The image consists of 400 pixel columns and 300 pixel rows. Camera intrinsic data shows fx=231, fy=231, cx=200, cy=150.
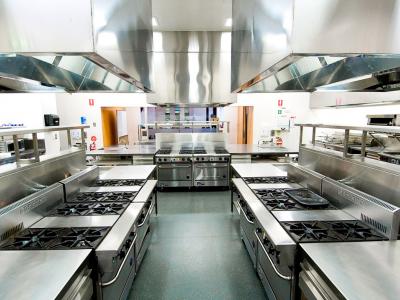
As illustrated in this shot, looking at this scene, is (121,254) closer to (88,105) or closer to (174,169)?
(174,169)

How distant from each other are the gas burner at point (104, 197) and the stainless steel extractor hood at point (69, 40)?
39.2 inches

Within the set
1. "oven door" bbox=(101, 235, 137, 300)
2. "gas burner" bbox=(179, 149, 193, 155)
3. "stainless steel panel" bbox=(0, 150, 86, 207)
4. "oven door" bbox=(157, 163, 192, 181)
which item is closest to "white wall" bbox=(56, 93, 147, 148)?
"gas burner" bbox=(179, 149, 193, 155)

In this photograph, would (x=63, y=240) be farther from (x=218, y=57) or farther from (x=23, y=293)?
(x=218, y=57)

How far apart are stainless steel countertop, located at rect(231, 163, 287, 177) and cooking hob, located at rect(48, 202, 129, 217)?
149 centimetres

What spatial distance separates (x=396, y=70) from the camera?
5.10 ft

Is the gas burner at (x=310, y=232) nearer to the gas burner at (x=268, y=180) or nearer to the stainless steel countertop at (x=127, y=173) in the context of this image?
the gas burner at (x=268, y=180)

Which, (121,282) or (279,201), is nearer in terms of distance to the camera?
(121,282)

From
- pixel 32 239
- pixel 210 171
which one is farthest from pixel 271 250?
pixel 210 171

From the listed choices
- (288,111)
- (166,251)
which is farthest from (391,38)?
(288,111)

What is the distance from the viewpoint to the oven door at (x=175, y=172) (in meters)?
4.48

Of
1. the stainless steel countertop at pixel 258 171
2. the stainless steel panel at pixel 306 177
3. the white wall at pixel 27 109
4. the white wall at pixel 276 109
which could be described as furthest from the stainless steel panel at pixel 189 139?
the stainless steel panel at pixel 306 177

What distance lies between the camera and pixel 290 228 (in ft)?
4.56

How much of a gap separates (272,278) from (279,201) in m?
0.56

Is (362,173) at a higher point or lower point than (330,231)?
higher
